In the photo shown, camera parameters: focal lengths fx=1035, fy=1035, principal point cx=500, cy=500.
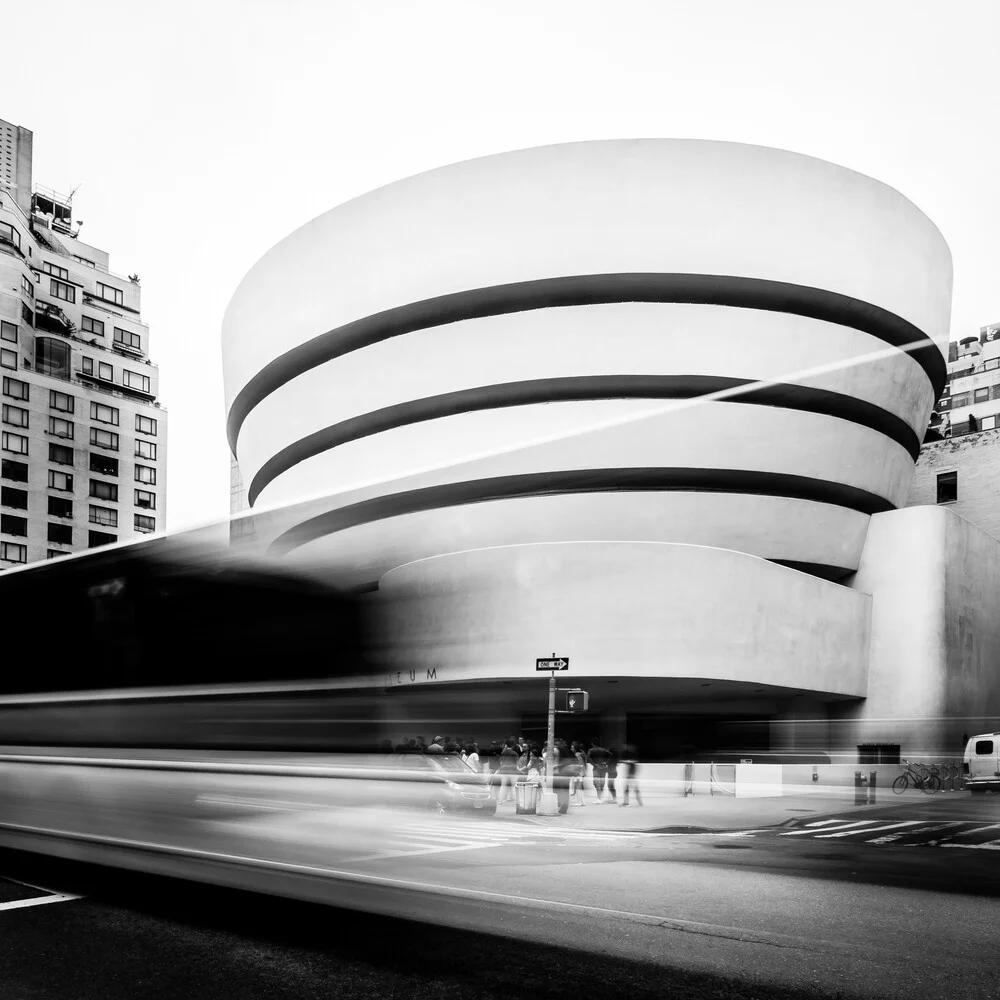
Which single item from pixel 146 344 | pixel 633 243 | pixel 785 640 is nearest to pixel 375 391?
pixel 633 243

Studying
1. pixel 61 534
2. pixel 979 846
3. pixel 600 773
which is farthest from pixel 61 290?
pixel 979 846

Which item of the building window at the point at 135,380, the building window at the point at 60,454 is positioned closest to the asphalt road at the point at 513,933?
the building window at the point at 60,454

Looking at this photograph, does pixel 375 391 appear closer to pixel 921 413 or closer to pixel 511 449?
pixel 511 449

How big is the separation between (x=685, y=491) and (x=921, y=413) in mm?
11953

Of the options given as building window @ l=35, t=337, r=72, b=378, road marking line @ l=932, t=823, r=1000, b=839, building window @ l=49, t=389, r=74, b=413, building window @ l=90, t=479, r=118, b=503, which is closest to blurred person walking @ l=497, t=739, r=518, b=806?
road marking line @ l=932, t=823, r=1000, b=839

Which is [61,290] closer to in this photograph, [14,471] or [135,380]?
[135,380]

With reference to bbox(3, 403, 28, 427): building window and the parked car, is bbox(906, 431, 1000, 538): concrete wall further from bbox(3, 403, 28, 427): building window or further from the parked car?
bbox(3, 403, 28, 427): building window

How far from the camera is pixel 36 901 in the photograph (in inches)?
320

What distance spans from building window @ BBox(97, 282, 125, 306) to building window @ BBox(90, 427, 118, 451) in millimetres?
10211

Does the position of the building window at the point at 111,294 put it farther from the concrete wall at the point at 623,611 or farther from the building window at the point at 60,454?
the concrete wall at the point at 623,611

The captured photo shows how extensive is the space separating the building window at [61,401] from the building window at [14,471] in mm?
4293

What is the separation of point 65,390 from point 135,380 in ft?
20.8

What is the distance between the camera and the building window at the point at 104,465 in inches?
2566

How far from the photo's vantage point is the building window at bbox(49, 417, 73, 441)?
62.9 metres
